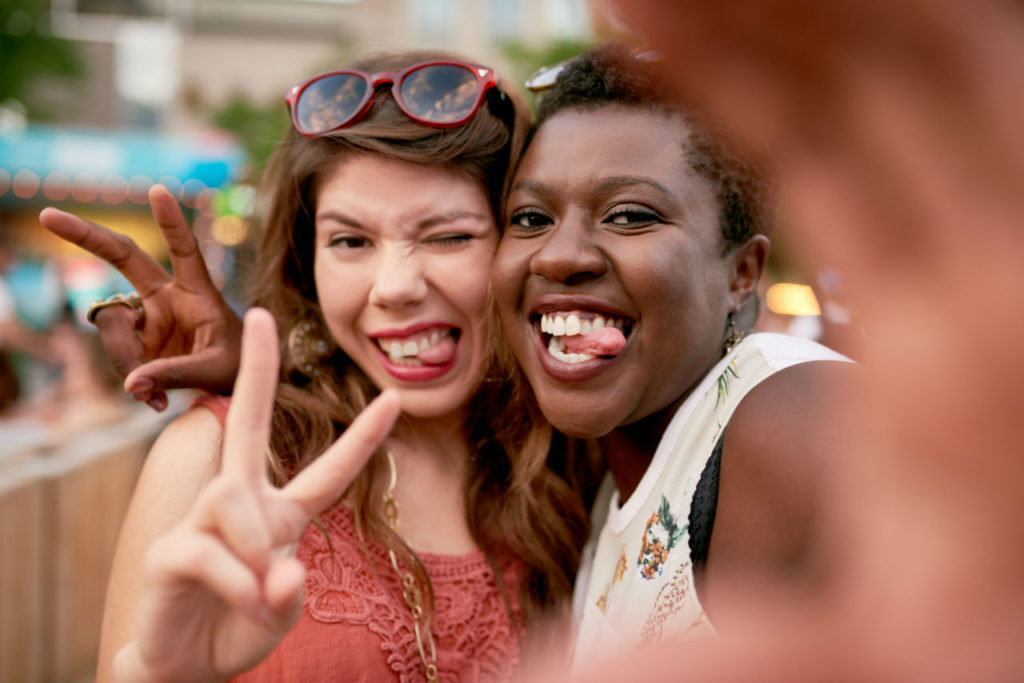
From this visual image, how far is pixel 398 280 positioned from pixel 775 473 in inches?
45.1

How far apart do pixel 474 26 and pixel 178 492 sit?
129 feet

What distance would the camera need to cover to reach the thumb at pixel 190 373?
79.5 inches

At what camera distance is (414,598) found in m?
2.10

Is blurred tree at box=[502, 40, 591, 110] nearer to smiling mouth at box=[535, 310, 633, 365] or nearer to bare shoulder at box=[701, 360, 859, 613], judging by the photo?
smiling mouth at box=[535, 310, 633, 365]

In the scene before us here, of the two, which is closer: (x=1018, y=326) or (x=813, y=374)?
(x=1018, y=326)

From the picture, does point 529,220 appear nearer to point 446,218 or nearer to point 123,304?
point 446,218

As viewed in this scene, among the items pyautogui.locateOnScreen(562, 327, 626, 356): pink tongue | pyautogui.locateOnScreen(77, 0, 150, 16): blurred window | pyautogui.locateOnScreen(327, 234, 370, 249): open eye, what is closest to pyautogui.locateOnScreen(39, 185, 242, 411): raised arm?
pyautogui.locateOnScreen(327, 234, 370, 249): open eye

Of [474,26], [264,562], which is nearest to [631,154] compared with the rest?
[264,562]

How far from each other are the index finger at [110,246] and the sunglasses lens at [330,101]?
0.56 m

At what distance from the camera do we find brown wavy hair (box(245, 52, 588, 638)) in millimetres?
2230

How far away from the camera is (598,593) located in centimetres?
201

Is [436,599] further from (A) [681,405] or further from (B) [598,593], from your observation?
(A) [681,405]

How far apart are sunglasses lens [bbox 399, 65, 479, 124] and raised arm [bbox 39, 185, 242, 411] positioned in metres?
0.69

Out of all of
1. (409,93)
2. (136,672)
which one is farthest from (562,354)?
(136,672)
